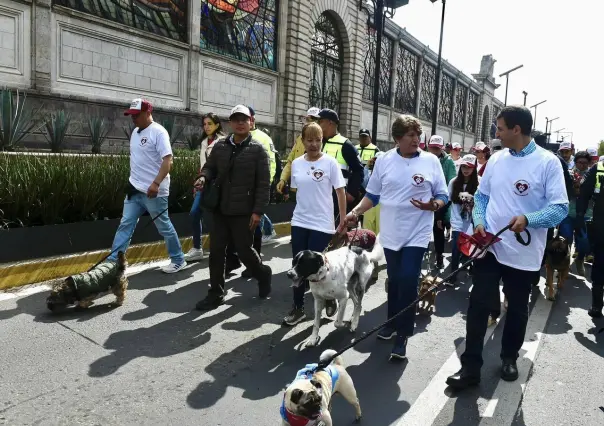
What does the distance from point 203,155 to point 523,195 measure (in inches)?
187

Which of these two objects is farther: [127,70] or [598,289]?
[127,70]

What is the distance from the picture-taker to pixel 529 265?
3598 mm

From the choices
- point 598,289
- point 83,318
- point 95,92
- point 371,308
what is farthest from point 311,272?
point 95,92

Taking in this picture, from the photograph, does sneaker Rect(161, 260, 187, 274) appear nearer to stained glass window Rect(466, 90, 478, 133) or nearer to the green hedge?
the green hedge

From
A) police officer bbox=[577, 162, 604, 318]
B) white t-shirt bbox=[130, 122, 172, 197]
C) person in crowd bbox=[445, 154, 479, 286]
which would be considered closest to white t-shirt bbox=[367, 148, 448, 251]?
police officer bbox=[577, 162, 604, 318]

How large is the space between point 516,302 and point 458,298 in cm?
259

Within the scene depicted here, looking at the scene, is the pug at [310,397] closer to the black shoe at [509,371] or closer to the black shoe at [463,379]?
the black shoe at [463,379]

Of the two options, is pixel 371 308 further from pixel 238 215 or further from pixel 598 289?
pixel 598 289

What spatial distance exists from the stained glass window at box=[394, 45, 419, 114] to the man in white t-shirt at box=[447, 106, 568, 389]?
37.1m

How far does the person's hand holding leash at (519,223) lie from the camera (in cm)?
334

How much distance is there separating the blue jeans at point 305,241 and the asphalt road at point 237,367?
32cm

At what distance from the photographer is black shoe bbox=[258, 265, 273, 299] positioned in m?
5.68

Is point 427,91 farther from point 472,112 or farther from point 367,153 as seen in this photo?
point 367,153

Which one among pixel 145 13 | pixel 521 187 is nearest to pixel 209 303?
pixel 521 187
